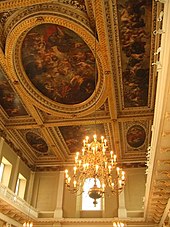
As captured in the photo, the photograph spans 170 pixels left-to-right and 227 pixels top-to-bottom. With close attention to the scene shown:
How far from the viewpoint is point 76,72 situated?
1004 centimetres

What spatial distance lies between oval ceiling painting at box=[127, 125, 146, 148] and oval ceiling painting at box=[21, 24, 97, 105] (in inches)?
133

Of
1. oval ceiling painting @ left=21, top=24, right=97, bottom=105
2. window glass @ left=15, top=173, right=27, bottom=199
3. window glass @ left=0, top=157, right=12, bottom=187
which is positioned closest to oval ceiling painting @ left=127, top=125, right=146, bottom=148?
oval ceiling painting @ left=21, top=24, right=97, bottom=105

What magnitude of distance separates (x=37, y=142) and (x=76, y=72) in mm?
5813

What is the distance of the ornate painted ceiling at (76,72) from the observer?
7.82 metres

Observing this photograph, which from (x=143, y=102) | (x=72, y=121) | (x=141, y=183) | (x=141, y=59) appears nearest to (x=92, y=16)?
(x=141, y=59)

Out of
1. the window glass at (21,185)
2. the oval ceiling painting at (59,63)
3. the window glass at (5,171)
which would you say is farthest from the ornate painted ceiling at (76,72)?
→ the window glass at (21,185)

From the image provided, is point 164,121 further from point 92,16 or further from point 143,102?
point 143,102

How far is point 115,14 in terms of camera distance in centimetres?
757

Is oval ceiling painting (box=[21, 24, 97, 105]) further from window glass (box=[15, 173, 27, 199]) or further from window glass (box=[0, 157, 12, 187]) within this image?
window glass (box=[15, 173, 27, 199])

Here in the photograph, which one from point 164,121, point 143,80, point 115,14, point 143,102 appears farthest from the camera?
point 143,102

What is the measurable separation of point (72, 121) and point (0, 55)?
4.62 metres

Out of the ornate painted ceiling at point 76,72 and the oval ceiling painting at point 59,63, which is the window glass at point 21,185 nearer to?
the ornate painted ceiling at point 76,72

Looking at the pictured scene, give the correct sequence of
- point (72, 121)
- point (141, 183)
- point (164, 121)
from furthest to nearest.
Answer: point (141, 183)
point (72, 121)
point (164, 121)

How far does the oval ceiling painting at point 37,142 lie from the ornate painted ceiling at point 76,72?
0.05 m
